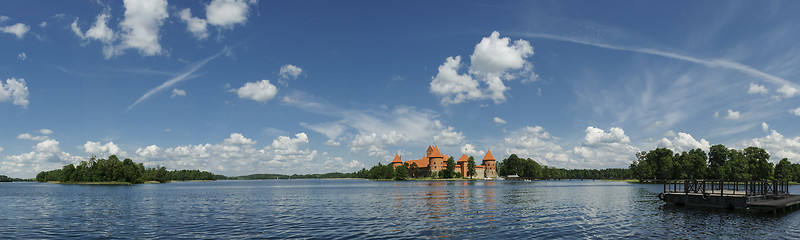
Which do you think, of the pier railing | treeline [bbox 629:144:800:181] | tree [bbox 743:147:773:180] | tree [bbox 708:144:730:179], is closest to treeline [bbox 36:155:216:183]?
the pier railing

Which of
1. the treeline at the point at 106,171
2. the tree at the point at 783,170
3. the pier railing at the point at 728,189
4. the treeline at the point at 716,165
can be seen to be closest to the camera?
the pier railing at the point at 728,189

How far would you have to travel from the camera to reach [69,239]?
2536 centimetres

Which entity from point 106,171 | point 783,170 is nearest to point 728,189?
point 783,170

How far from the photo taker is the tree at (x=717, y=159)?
146m

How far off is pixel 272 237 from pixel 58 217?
25533 millimetres

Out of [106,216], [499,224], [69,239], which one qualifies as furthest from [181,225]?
[499,224]

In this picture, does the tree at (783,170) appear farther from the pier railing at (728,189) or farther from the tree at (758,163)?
the pier railing at (728,189)

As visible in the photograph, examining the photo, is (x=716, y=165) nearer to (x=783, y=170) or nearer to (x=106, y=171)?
(x=783, y=170)

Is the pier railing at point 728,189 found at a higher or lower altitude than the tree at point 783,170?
higher

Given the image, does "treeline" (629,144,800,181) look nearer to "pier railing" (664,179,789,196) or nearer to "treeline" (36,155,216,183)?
"pier railing" (664,179,789,196)

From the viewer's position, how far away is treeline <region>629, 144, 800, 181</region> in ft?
465

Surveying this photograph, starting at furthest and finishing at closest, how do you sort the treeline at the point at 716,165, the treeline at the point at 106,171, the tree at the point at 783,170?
1. the treeline at the point at 106,171
2. the tree at the point at 783,170
3. the treeline at the point at 716,165

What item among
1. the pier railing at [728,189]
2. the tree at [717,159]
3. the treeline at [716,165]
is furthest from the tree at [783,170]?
the pier railing at [728,189]

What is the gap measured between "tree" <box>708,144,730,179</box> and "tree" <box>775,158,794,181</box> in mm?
25097
